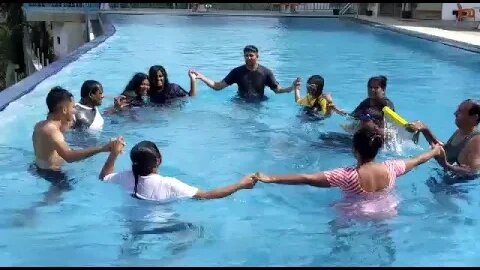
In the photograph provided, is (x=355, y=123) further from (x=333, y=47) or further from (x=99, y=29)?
(x=99, y=29)

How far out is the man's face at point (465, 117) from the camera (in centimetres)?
484

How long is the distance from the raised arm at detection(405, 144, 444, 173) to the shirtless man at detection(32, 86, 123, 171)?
2.19 metres

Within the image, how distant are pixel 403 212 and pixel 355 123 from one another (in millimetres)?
2100

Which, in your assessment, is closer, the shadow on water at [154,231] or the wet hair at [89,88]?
the shadow on water at [154,231]

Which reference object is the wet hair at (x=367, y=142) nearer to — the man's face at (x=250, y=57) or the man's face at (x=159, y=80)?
the man's face at (x=159, y=80)

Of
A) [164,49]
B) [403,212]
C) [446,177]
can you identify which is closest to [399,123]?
[446,177]

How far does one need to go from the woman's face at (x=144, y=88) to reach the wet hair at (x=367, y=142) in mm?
3908

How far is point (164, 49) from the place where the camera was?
1584 cm

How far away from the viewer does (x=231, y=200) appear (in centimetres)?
504

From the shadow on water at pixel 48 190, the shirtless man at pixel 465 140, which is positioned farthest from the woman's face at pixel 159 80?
the shirtless man at pixel 465 140

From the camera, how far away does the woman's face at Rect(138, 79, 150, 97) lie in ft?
24.7

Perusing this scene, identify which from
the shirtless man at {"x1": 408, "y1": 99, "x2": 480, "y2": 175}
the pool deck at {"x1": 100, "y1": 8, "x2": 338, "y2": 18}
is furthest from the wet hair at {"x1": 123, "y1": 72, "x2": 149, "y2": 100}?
the pool deck at {"x1": 100, "y1": 8, "x2": 338, "y2": 18}

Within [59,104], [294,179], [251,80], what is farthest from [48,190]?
[251,80]

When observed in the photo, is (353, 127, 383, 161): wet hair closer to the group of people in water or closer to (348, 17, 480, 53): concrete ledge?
the group of people in water
